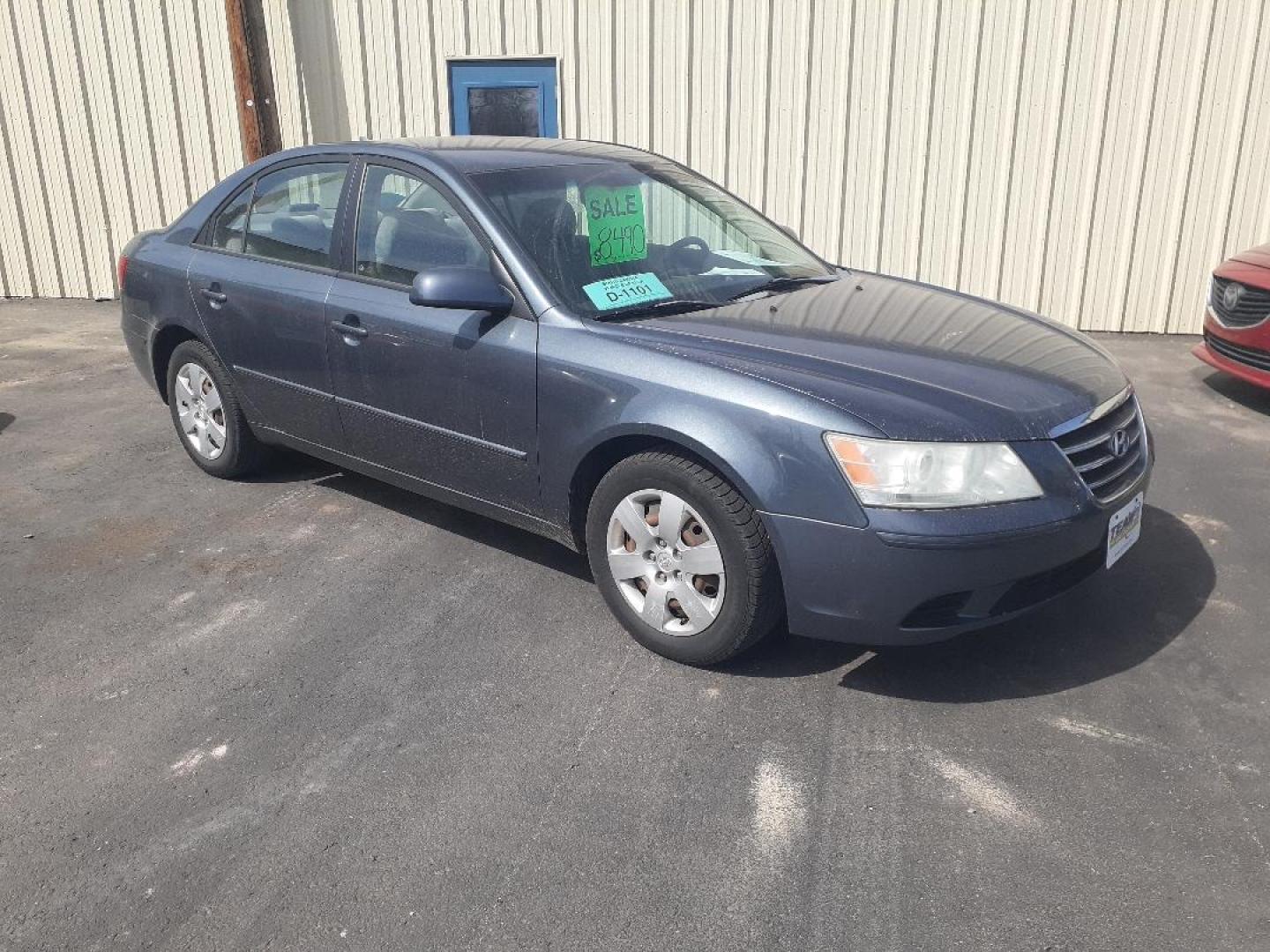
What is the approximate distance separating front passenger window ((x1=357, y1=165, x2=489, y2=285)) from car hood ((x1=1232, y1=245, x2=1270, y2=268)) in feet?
16.2

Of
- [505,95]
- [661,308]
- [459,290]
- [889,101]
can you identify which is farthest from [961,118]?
[459,290]

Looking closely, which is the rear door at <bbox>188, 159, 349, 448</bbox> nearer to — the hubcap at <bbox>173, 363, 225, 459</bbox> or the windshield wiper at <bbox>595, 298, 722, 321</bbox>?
the hubcap at <bbox>173, 363, 225, 459</bbox>

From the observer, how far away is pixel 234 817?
9.48 feet

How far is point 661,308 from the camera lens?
3881 mm

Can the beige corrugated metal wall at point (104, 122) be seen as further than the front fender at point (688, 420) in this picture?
Yes

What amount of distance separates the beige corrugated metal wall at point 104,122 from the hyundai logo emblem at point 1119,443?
8258mm

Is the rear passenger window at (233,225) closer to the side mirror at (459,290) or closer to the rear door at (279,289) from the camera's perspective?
the rear door at (279,289)

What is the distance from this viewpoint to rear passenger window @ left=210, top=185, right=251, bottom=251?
4.98m

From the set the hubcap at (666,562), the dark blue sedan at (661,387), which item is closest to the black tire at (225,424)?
the dark blue sedan at (661,387)

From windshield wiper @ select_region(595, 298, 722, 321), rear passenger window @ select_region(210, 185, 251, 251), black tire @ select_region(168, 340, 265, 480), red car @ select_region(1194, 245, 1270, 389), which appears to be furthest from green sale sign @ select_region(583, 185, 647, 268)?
red car @ select_region(1194, 245, 1270, 389)

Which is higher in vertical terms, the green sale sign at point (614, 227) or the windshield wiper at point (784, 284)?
the green sale sign at point (614, 227)

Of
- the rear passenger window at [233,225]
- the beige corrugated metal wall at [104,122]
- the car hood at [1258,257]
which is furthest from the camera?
the beige corrugated metal wall at [104,122]

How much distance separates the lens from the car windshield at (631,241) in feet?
12.8

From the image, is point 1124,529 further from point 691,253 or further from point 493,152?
point 493,152
